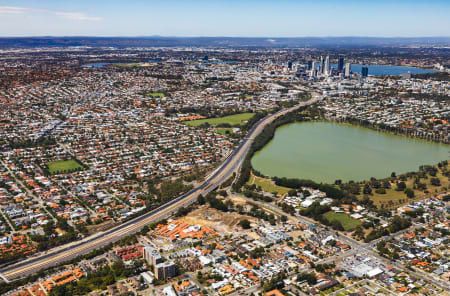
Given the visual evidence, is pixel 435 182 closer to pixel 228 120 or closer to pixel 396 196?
pixel 396 196

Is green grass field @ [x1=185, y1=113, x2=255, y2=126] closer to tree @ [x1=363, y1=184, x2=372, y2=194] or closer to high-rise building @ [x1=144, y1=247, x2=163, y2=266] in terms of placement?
tree @ [x1=363, y1=184, x2=372, y2=194]

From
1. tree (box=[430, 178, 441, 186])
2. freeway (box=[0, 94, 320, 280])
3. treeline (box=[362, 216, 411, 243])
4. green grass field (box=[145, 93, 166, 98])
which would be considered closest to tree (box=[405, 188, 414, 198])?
tree (box=[430, 178, 441, 186])

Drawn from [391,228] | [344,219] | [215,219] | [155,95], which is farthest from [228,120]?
[391,228]

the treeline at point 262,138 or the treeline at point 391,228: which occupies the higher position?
the treeline at point 262,138

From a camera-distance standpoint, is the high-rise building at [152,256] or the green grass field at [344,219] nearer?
the high-rise building at [152,256]

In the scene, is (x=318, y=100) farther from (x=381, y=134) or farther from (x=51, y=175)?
(x=51, y=175)

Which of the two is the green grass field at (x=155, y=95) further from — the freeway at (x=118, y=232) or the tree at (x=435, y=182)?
the tree at (x=435, y=182)

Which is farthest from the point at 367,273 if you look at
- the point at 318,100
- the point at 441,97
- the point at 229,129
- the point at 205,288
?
A: the point at 441,97

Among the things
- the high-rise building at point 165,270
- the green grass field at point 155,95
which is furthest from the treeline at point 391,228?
the green grass field at point 155,95
